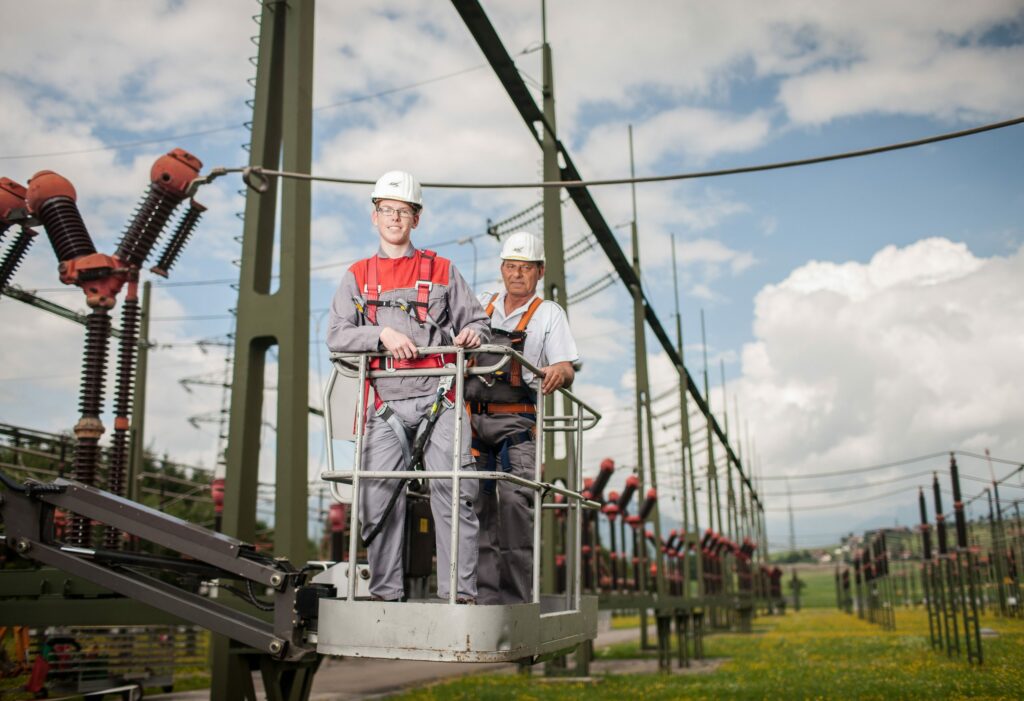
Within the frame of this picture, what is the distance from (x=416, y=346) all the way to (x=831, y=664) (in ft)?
54.9

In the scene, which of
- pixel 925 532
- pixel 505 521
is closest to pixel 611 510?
pixel 925 532

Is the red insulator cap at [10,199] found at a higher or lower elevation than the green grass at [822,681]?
higher

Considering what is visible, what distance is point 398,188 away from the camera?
16.0ft

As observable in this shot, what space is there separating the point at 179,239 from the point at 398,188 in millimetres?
4748

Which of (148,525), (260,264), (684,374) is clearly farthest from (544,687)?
(684,374)

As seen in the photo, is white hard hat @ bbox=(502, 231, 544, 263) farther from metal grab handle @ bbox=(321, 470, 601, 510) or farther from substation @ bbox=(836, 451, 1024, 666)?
substation @ bbox=(836, 451, 1024, 666)

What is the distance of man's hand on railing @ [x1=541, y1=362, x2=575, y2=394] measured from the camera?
507 cm

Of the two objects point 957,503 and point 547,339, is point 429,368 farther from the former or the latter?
point 957,503

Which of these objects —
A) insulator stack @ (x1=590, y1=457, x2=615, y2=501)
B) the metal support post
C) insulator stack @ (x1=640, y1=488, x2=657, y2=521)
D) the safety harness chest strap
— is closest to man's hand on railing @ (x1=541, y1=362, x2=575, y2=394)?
the safety harness chest strap

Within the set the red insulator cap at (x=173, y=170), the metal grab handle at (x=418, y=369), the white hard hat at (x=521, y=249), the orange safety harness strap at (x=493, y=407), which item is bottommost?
the orange safety harness strap at (x=493, y=407)

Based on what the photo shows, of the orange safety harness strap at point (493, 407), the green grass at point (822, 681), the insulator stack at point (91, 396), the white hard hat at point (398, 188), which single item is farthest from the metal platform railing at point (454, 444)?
the green grass at point (822, 681)

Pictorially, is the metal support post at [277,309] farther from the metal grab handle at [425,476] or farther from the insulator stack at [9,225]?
the metal grab handle at [425,476]

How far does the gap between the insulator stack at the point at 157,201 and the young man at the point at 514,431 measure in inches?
162

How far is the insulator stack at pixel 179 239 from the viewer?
346 inches
